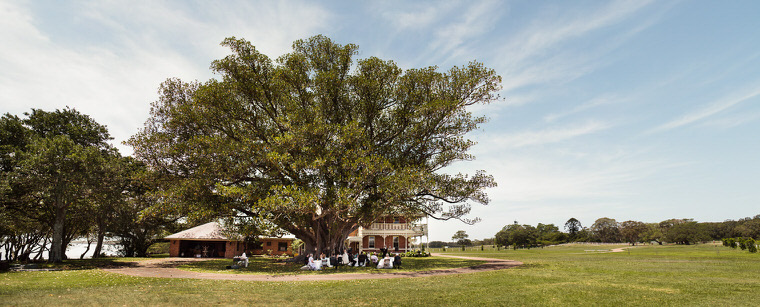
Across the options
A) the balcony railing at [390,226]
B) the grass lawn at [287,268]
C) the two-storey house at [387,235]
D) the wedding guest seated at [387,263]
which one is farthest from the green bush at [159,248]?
the wedding guest seated at [387,263]

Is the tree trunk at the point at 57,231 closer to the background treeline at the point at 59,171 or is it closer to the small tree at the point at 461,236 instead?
the background treeline at the point at 59,171

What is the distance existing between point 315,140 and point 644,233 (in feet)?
387

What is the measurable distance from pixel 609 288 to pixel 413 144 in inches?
654

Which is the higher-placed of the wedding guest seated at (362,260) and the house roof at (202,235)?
the house roof at (202,235)

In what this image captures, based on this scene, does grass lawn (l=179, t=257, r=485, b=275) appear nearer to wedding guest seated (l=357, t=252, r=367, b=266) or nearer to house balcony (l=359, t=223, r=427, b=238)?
wedding guest seated (l=357, t=252, r=367, b=266)

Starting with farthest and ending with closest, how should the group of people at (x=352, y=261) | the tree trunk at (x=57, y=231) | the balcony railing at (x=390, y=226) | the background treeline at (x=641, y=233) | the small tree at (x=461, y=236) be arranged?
the small tree at (x=461, y=236) → the background treeline at (x=641, y=233) → the balcony railing at (x=390, y=226) → the tree trunk at (x=57, y=231) → the group of people at (x=352, y=261)

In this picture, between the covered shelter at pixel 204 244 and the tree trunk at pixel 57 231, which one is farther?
the covered shelter at pixel 204 244

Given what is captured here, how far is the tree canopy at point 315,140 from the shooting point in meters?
23.4

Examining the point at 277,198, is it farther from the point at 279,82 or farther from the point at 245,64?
the point at 245,64

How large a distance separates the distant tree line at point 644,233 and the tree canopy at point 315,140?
2213 inches

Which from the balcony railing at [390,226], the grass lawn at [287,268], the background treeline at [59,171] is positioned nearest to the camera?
the grass lawn at [287,268]

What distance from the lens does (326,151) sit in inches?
945

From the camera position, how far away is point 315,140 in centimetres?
2434

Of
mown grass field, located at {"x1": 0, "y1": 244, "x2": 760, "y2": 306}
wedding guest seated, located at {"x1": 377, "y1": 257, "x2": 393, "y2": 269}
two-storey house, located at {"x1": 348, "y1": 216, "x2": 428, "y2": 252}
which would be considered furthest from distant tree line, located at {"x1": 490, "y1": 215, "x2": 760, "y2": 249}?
→ mown grass field, located at {"x1": 0, "y1": 244, "x2": 760, "y2": 306}
